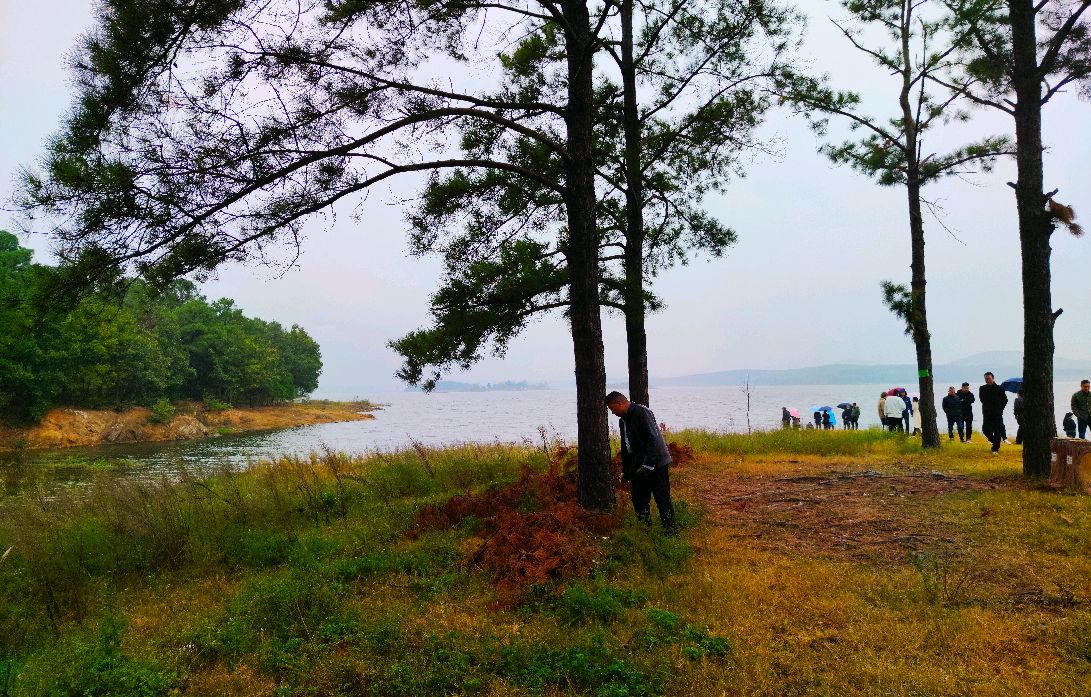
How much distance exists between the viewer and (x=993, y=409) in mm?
12859

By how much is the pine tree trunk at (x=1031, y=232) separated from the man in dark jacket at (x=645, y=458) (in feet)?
21.2

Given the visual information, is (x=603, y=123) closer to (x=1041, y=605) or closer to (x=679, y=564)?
(x=679, y=564)

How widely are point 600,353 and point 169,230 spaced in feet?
15.0

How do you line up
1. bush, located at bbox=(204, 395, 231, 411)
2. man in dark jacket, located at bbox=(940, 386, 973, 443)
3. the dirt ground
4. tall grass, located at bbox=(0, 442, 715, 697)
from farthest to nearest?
bush, located at bbox=(204, 395, 231, 411), man in dark jacket, located at bbox=(940, 386, 973, 443), the dirt ground, tall grass, located at bbox=(0, 442, 715, 697)

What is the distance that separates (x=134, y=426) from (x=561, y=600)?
52.5 meters

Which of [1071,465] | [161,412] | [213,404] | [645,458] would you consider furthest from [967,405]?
[213,404]

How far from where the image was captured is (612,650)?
3.89 metres

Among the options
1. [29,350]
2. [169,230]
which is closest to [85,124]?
[169,230]

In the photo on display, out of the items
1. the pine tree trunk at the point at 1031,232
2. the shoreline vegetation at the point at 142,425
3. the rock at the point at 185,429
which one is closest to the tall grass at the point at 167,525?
the pine tree trunk at the point at 1031,232

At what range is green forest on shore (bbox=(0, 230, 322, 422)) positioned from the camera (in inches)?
198

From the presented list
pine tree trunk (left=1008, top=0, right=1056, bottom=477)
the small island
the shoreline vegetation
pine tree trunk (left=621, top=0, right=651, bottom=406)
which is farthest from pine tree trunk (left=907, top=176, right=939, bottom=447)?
the shoreline vegetation

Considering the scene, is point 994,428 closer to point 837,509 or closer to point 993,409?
point 993,409

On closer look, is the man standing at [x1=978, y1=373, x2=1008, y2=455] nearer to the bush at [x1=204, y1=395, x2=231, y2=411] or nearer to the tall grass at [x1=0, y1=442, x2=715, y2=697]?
the tall grass at [x1=0, y1=442, x2=715, y2=697]

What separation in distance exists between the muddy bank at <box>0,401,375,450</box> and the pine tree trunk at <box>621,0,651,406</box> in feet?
140
